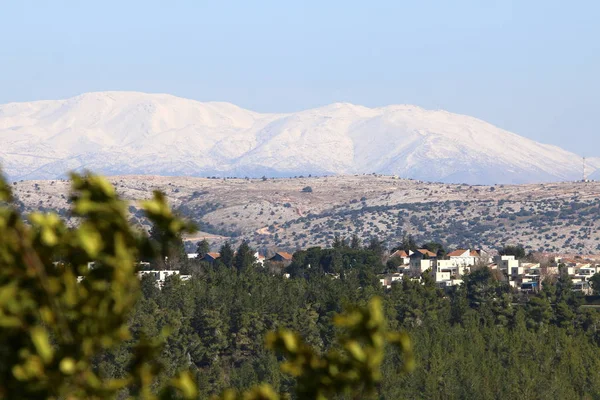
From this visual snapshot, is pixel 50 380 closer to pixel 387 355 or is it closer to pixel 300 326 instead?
pixel 387 355

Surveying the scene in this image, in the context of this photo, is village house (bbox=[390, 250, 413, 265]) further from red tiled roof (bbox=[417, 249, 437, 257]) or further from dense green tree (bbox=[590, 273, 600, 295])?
dense green tree (bbox=[590, 273, 600, 295])

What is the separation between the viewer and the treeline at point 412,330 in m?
81.8

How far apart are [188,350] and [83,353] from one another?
8683cm

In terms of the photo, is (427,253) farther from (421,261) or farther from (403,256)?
(421,261)

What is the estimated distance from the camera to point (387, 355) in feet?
273

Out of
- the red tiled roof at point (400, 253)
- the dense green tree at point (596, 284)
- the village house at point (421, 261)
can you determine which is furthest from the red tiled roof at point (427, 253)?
the dense green tree at point (596, 284)

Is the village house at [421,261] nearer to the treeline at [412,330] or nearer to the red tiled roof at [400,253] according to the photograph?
the red tiled roof at [400,253]

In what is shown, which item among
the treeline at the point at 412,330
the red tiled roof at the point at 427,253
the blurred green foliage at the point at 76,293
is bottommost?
the treeline at the point at 412,330

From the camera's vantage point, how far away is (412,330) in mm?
99875

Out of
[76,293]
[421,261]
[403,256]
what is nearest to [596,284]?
[421,261]

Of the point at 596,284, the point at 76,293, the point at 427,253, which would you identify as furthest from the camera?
the point at 427,253

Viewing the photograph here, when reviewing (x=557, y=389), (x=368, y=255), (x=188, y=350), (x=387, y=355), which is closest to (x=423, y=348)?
(x=387, y=355)

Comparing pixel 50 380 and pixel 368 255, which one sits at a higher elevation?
pixel 50 380

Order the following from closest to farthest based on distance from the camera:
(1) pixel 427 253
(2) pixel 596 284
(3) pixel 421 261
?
1. (2) pixel 596 284
2. (3) pixel 421 261
3. (1) pixel 427 253
